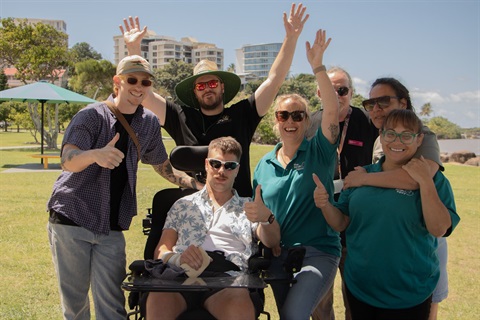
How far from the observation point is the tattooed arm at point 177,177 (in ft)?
12.8

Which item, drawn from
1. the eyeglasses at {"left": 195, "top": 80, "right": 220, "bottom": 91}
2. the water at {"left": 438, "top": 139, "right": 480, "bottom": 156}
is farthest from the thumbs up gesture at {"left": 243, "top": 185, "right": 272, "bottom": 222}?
the water at {"left": 438, "top": 139, "right": 480, "bottom": 156}

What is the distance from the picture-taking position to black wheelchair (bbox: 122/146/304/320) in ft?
10.1

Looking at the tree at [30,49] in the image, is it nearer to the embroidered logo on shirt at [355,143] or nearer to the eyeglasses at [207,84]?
the eyeglasses at [207,84]

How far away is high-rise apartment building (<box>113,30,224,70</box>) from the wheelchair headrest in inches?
6144

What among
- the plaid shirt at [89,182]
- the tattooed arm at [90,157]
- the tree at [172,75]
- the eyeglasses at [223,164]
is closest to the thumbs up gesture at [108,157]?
the tattooed arm at [90,157]

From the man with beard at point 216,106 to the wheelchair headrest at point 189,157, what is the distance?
0.31 m

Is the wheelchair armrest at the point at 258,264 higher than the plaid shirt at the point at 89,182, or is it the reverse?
the plaid shirt at the point at 89,182

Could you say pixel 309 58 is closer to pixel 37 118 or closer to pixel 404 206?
pixel 404 206

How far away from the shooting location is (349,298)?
10.1 feet

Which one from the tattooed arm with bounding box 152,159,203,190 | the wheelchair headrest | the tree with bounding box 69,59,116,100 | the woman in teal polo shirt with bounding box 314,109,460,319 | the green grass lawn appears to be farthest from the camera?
the tree with bounding box 69,59,116,100

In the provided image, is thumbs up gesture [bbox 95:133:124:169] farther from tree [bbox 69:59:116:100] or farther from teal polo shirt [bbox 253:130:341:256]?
tree [bbox 69:59:116:100]

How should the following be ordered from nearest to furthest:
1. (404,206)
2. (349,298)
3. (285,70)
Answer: (404,206) < (349,298) < (285,70)

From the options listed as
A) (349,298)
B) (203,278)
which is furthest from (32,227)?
(349,298)

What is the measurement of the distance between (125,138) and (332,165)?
1444 mm
